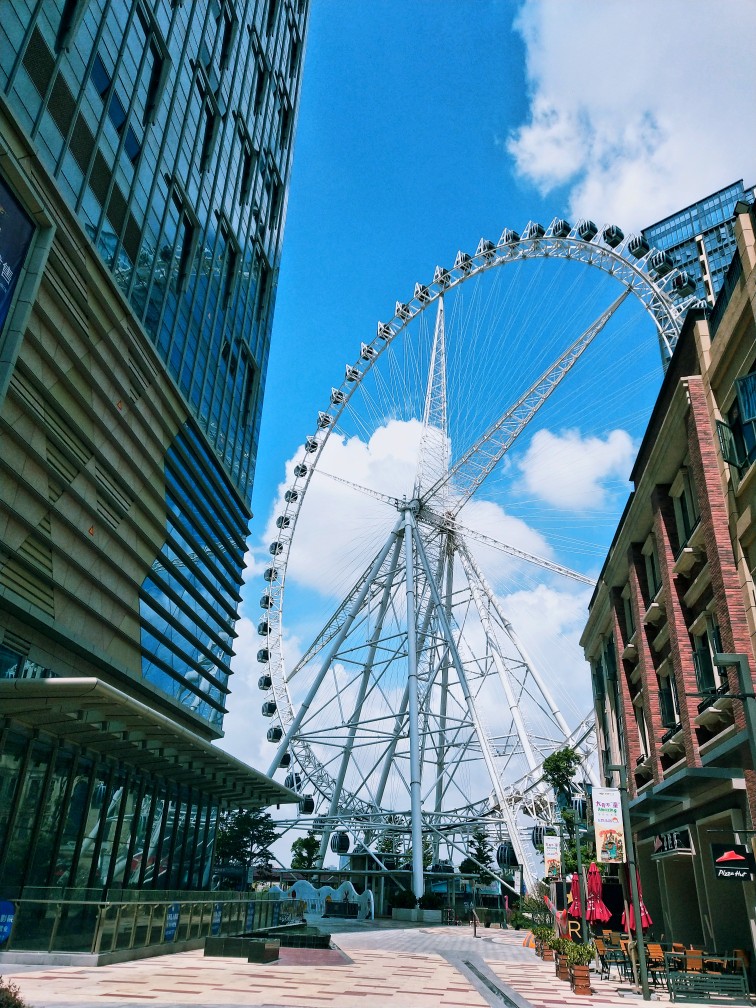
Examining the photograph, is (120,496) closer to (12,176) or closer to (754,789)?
(12,176)

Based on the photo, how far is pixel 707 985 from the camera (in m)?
17.1

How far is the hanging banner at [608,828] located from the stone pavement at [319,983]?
2.99m

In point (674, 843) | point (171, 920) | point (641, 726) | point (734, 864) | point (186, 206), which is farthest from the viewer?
point (186, 206)

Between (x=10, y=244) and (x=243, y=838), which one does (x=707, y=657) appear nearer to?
(x=10, y=244)

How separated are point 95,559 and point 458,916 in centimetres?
3591

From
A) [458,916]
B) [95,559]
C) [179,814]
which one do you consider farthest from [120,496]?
[458,916]

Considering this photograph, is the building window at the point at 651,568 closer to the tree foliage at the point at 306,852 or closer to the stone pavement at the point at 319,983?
the stone pavement at the point at 319,983

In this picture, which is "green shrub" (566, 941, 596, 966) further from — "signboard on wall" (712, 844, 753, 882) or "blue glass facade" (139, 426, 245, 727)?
"blue glass facade" (139, 426, 245, 727)

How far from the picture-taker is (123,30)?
97.8 ft

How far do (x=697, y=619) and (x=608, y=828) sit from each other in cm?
617

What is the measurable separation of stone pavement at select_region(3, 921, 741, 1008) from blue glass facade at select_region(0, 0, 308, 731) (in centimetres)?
1456

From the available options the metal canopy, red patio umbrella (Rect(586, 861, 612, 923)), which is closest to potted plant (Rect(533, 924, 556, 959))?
red patio umbrella (Rect(586, 861, 612, 923))

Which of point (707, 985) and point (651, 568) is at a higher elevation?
point (651, 568)

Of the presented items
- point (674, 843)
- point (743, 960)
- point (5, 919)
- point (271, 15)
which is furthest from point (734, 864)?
point (271, 15)
